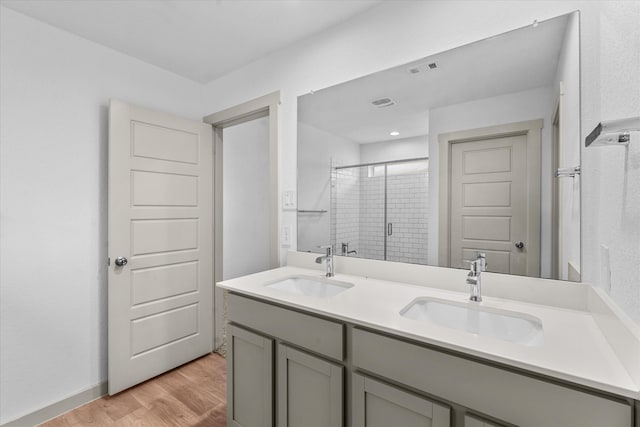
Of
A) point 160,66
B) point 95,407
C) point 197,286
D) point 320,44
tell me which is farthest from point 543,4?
point 95,407

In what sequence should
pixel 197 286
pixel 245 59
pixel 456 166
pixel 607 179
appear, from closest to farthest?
pixel 607 179 < pixel 456 166 < pixel 245 59 < pixel 197 286

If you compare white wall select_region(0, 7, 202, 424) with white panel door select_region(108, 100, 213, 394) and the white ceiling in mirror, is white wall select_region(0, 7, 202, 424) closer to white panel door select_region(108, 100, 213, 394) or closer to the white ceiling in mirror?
white panel door select_region(108, 100, 213, 394)

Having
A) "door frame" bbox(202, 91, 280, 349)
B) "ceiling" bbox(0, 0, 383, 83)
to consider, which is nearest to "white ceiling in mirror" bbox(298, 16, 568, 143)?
"door frame" bbox(202, 91, 280, 349)

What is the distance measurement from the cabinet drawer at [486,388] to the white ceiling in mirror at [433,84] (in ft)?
3.66

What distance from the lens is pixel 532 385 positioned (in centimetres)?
78

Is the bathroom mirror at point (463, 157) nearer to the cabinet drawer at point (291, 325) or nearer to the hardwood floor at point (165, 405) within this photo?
the cabinet drawer at point (291, 325)

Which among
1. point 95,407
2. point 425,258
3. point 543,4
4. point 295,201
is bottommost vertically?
point 95,407

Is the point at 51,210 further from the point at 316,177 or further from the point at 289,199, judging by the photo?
the point at 316,177

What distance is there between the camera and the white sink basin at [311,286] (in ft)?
5.42

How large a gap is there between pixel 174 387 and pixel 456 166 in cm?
240

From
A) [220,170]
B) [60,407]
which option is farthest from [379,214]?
[60,407]

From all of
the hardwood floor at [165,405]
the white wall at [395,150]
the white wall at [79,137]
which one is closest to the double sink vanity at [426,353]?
the white wall at [79,137]

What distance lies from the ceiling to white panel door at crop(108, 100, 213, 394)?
46 centimetres

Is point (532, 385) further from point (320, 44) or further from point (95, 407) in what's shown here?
point (95, 407)
